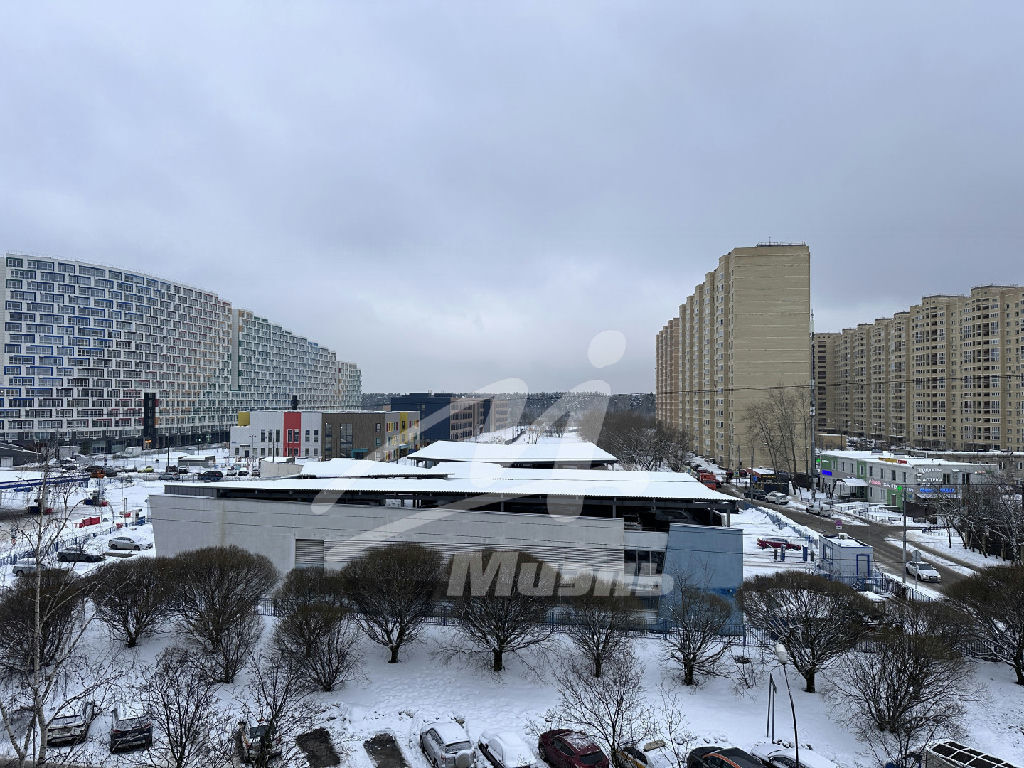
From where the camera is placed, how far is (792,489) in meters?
41.8

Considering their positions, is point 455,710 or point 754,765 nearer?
point 754,765

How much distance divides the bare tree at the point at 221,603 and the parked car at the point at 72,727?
2.19 metres

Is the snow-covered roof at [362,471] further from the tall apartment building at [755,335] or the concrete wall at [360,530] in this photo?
the tall apartment building at [755,335]

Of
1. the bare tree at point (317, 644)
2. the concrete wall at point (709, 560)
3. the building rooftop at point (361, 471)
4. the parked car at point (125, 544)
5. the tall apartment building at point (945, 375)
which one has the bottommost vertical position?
the parked car at point (125, 544)

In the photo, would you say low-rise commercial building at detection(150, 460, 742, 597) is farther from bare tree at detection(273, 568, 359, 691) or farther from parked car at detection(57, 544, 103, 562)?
parked car at detection(57, 544, 103, 562)

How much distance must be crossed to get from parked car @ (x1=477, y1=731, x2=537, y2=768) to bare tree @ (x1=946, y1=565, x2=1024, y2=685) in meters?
10.5

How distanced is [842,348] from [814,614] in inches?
3511

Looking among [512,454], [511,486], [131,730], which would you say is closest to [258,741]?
[131,730]

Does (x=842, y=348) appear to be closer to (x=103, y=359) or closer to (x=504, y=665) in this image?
(x=504, y=665)

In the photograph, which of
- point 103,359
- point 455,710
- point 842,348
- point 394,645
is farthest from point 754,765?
point 842,348

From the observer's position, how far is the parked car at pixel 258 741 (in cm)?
926

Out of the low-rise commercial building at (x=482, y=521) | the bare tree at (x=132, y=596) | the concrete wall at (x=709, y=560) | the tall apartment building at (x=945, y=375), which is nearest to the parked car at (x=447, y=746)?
the low-rise commercial building at (x=482, y=521)

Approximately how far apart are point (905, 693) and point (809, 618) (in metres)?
2.17

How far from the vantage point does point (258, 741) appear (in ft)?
33.8
